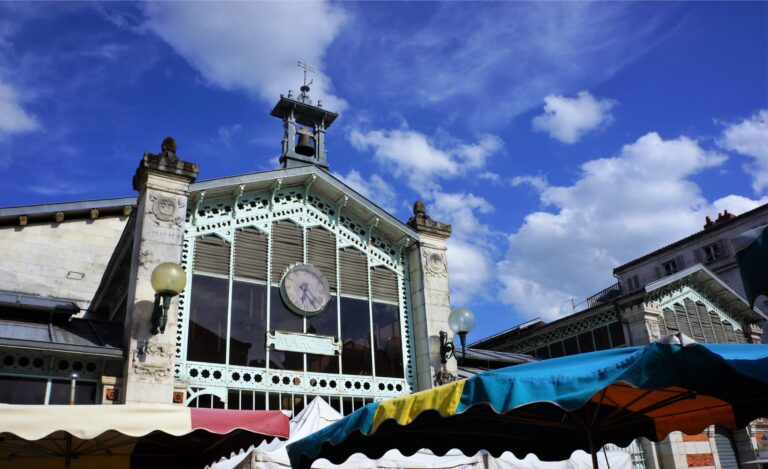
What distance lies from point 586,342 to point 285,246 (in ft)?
43.7

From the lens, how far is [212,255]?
41.9 ft

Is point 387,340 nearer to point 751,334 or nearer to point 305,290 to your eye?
point 305,290

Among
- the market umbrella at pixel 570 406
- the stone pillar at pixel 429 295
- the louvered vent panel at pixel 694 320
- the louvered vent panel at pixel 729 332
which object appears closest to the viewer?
the market umbrella at pixel 570 406

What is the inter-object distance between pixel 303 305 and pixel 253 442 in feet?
19.0

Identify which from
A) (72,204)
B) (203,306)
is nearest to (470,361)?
(203,306)

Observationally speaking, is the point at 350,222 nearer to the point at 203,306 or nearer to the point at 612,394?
the point at 203,306

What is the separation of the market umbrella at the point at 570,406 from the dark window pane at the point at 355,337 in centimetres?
605

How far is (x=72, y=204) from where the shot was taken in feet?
63.7

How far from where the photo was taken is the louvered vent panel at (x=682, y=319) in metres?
21.9

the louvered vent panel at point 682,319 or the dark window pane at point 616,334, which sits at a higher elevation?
the louvered vent panel at point 682,319

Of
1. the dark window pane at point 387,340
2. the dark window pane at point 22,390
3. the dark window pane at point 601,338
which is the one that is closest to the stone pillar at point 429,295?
the dark window pane at point 387,340

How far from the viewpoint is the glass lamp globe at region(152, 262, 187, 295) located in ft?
35.5

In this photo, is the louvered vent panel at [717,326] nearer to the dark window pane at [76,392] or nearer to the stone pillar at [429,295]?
the stone pillar at [429,295]

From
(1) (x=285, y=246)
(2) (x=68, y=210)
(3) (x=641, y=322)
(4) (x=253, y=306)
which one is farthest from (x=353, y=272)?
(3) (x=641, y=322)
